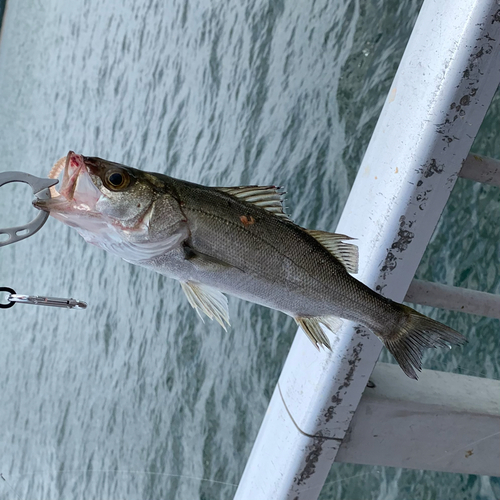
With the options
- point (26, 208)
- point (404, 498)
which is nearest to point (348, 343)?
point (404, 498)

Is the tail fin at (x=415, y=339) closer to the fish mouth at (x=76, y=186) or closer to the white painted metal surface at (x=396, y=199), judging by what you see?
the white painted metal surface at (x=396, y=199)

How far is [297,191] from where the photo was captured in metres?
5.36

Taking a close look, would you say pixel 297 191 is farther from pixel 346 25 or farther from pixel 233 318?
pixel 346 25

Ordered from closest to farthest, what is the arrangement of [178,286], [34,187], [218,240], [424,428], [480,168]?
1. [34,187]
2. [218,240]
3. [480,168]
4. [424,428]
5. [178,286]

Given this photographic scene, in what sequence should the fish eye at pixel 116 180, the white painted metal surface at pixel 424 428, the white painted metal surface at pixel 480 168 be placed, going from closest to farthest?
the fish eye at pixel 116 180
the white painted metal surface at pixel 480 168
the white painted metal surface at pixel 424 428

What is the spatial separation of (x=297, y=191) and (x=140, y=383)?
9.18 feet

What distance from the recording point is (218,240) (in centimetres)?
164

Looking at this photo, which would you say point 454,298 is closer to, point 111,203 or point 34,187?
point 111,203

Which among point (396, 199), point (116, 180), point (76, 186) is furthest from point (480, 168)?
point (76, 186)

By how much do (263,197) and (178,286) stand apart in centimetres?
457

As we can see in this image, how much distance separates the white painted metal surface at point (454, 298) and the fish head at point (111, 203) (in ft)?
3.93

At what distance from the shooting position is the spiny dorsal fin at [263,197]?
5.65ft

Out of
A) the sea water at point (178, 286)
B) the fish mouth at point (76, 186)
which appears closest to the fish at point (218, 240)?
the fish mouth at point (76, 186)

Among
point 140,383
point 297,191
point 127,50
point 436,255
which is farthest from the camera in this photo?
point 127,50
